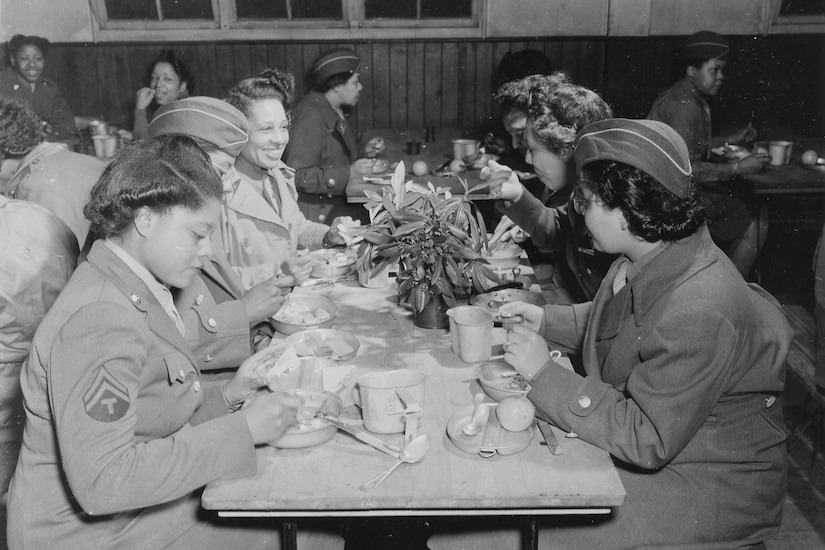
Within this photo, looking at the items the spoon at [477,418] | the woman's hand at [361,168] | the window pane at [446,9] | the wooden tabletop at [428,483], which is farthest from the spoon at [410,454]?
the window pane at [446,9]

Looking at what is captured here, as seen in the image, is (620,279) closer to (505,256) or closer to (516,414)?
(516,414)

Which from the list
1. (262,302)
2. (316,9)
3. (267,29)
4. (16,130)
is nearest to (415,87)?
(316,9)

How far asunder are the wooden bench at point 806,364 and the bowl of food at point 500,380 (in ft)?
4.64

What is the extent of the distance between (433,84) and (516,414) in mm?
5892

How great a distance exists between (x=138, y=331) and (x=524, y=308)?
136 cm

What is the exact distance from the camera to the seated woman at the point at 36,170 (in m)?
3.10

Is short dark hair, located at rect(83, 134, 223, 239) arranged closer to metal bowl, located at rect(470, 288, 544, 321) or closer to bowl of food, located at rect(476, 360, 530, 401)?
bowl of food, located at rect(476, 360, 530, 401)

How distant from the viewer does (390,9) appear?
708 cm

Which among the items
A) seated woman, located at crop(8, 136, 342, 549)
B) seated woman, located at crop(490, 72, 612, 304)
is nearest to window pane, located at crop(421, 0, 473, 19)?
seated woman, located at crop(490, 72, 612, 304)

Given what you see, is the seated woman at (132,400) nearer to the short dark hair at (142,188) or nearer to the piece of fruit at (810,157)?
the short dark hair at (142,188)

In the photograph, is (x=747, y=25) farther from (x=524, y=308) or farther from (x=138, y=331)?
(x=138, y=331)

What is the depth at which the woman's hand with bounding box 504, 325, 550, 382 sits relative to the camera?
2.04 meters

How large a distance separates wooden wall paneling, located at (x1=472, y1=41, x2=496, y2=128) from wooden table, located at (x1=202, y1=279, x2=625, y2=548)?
18.8ft

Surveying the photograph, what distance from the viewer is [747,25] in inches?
270
